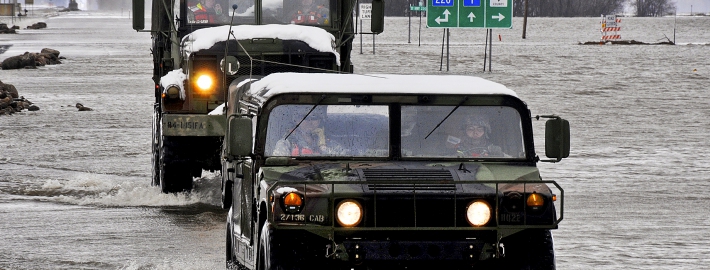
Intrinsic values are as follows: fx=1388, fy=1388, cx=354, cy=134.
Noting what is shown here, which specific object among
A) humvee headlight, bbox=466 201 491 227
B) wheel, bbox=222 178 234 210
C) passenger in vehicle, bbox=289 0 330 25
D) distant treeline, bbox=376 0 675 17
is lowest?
distant treeline, bbox=376 0 675 17

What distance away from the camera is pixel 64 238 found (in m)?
11.7

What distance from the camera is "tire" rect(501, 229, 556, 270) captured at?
7.43 meters

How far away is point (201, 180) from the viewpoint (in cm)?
1605

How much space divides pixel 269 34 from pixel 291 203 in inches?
304

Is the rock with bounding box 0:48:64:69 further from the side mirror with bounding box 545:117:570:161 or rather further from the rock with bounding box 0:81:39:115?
the side mirror with bounding box 545:117:570:161

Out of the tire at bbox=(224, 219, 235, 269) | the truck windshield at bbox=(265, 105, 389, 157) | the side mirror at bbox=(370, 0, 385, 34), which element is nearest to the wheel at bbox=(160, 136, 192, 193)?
the side mirror at bbox=(370, 0, 385, 34)

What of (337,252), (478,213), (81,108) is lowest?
(81,108)

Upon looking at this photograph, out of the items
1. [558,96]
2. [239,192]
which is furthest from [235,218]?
[558,96]

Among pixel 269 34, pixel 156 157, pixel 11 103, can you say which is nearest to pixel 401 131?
pixel 269 34

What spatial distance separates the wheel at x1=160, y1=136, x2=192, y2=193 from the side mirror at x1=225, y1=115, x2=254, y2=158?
640 cm

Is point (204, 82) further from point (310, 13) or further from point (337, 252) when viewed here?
point (337, 252)

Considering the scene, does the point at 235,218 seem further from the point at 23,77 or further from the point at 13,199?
the point at 23,77

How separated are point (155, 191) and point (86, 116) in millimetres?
10835

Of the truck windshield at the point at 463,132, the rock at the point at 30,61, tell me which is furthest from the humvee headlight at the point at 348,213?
the rock at the point at 30,61
